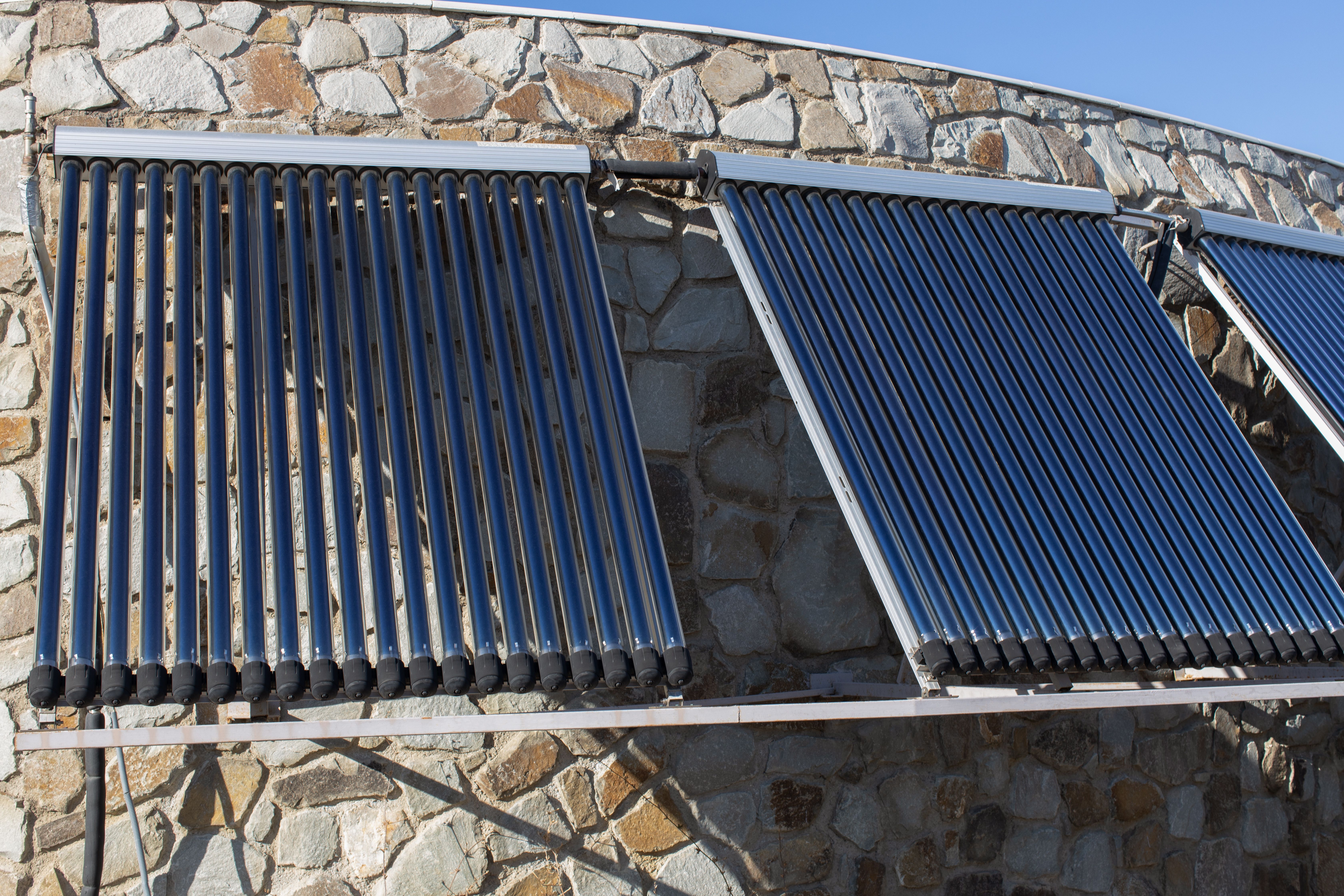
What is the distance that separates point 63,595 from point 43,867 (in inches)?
28.7

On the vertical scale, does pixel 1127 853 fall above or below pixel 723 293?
below

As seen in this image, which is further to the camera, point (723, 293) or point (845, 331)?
point (723, 293)

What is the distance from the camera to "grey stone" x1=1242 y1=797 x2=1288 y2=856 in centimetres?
377

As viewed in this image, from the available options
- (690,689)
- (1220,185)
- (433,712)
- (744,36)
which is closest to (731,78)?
(744,36)

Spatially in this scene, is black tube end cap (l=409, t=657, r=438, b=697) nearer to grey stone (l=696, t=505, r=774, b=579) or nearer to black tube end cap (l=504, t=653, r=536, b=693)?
black tube end cap (l=504, t=653, r=536, b=693)

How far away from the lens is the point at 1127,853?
3547 mm

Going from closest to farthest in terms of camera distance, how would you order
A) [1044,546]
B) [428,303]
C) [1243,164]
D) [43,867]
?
[1044,546] < [43,867] < [428,303] < [1243,164]

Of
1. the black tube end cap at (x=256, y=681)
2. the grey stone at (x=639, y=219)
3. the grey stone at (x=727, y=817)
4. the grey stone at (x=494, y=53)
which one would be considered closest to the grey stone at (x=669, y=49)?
the grey stone at (x=494, y=53)

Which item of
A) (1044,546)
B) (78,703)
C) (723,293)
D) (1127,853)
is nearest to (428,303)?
(723,293)

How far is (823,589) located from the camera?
3.34m

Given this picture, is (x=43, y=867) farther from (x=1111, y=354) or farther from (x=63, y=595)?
(x=1111, y=354)

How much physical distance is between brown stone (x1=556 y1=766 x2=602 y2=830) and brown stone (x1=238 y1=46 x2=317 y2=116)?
7.58ft

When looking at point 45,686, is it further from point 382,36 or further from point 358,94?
point 382,36

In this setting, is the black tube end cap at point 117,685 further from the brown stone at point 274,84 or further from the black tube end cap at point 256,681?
the brown stone at point 274,84
